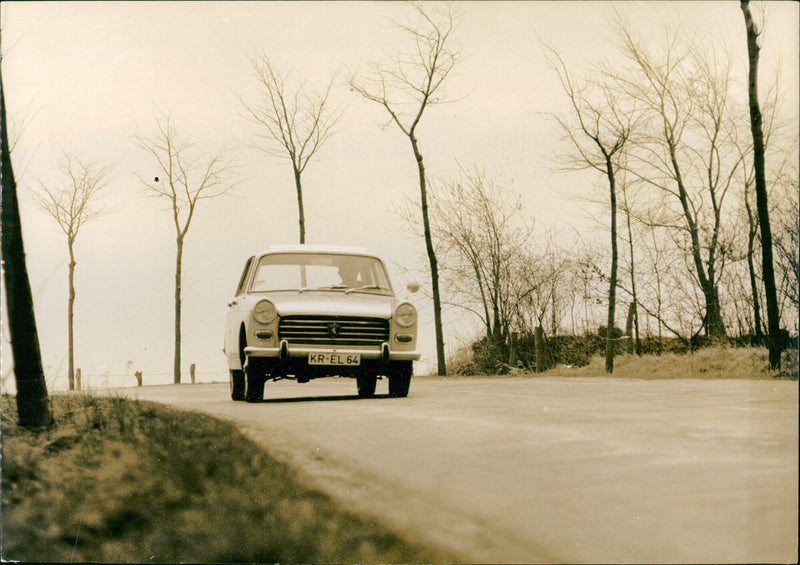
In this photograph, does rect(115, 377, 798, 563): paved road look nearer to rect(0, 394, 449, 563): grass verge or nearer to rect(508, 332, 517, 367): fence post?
rect(0, 394, 449, 563): grass verge

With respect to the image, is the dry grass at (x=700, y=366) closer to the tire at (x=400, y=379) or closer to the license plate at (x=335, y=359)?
the tire at (x=400, y=379)

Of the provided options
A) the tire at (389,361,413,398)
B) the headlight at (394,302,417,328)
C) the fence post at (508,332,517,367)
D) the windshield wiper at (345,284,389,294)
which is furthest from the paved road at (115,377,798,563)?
the fence post at (508,332,517,367)

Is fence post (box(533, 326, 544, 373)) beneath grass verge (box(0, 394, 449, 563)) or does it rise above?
above

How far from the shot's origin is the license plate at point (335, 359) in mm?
9531

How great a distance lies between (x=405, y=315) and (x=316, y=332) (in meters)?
1.03

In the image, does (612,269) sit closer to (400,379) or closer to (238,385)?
(400,379)

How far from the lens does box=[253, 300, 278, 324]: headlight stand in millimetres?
9523

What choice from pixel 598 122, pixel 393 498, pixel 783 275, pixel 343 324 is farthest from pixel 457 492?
pixel 598 122

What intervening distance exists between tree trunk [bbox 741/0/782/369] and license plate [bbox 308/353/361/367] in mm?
7447

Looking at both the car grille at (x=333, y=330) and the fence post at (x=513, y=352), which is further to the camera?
the fence post at (x=513, y=352)

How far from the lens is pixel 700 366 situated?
1633cm

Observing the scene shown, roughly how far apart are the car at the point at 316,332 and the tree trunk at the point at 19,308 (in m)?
2.39

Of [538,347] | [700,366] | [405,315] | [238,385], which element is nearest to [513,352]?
[538,347]

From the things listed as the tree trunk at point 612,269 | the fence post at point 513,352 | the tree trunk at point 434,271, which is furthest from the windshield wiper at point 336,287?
the fence post at point 513,352
